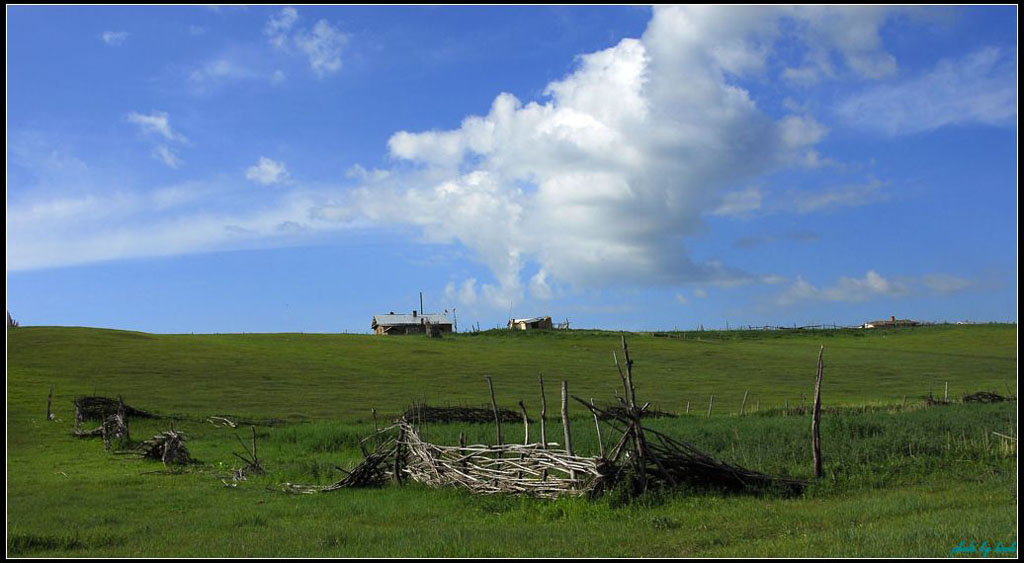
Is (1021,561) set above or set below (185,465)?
above

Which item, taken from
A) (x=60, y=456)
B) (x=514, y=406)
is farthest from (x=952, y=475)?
(x=514, y=406)

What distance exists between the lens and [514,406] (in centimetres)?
4138

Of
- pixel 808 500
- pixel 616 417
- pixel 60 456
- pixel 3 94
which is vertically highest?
pixel 3 94

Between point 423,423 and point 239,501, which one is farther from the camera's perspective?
point 423,423

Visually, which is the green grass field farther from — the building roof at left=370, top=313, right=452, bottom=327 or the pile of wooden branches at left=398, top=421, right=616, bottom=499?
the building roof at left=370, top=313, right=452, bottom=327

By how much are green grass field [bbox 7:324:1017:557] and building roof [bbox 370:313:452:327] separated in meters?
47.4

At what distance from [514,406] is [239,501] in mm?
26804

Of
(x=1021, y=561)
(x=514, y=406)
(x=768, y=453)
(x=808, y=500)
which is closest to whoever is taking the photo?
(x=1021, y=561)

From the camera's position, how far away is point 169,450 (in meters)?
22.0

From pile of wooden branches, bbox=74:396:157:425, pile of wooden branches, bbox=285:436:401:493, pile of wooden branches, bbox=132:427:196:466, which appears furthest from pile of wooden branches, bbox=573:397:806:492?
pile of wooden branches, bbox=74:396:157:425

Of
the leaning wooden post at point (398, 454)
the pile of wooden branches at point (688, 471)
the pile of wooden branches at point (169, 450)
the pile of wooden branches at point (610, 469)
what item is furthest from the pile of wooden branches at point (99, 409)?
the pile of wooden branches at point (688, 471)

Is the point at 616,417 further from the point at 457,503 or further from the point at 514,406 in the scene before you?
the point at 514,406

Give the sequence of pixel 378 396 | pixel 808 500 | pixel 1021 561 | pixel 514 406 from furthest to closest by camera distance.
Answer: pixel 378 396
pixel 514 406
pixel 808 500
pixel 1021 561

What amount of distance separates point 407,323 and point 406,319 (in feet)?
8.05
